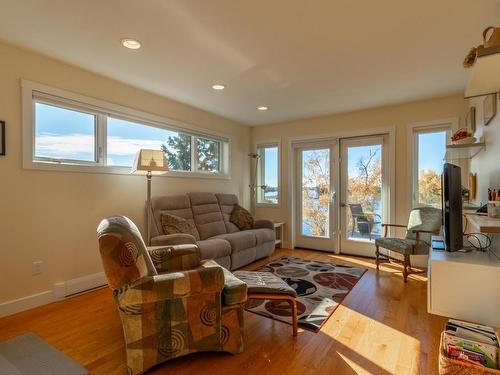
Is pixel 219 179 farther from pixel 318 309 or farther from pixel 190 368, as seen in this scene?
pixel 190 368

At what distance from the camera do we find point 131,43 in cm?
238

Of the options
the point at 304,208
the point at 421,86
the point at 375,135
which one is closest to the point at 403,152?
the point at 375,135

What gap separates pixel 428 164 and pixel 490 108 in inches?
73.7

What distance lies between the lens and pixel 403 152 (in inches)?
159

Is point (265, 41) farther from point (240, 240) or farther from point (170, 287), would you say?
point (240, 240)

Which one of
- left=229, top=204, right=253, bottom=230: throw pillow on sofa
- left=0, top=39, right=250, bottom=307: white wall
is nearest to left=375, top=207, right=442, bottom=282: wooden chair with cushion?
left=229, top=204, right=253, bottom=230: throw pillow on sofa

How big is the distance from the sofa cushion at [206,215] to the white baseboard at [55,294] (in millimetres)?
1337

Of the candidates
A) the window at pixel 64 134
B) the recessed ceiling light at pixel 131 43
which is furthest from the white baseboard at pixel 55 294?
the recessed ceiling light at pixel 131 43

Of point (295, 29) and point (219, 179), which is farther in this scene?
point (219, 179)

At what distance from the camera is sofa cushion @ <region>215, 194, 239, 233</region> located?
4312 millimetres

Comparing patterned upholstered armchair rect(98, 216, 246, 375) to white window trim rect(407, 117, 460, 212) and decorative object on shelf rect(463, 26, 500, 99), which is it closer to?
decorative object on shelf rect(463, 26, 500, 99)

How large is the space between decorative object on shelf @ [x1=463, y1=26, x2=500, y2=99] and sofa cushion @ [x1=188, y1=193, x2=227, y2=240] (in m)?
3.17

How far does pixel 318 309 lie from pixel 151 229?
2.08m

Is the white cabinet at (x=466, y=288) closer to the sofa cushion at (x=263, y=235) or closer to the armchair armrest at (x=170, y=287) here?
the armchair armrest at (x=170, y=287)
